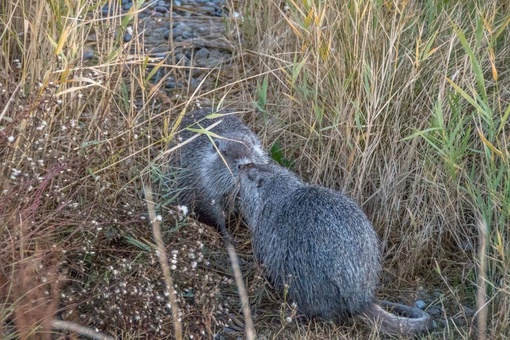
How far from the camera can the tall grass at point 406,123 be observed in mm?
4441

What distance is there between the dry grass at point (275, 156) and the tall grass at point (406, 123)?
1cm

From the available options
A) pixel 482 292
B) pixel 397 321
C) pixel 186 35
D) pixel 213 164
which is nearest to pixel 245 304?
pixel 397 321

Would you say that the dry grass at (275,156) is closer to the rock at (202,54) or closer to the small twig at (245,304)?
the small twig at (245,304)

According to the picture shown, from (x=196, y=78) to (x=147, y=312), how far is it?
2431mm

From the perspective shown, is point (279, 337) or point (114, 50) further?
point (114, 50)

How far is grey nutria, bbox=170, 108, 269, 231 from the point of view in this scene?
16.0 ft

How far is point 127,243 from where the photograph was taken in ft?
13.8

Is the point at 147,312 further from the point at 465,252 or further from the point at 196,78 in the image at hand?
the point at 196,78

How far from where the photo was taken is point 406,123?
4.70 metres

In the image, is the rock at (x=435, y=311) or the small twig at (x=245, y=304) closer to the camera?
the small twig at (x=245, y=304)

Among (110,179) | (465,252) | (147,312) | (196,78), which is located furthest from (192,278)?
(196,78)

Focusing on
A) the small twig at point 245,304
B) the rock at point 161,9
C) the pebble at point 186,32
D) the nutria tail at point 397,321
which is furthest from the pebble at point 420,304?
the rock at point 161,9

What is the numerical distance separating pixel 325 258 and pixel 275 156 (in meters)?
1.25

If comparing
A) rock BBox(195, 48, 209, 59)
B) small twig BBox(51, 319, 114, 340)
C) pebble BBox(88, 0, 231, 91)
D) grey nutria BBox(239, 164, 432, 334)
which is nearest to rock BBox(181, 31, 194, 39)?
pebble BBox(88, 0, 231, 91)
